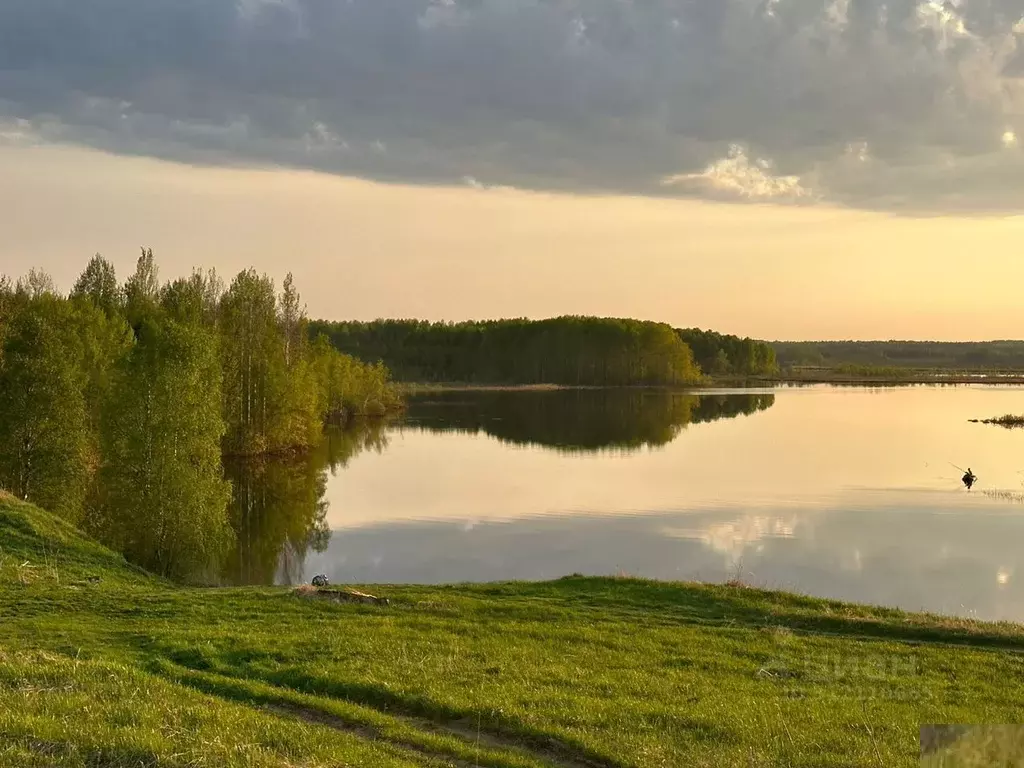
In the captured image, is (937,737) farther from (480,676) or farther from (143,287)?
(143,287)

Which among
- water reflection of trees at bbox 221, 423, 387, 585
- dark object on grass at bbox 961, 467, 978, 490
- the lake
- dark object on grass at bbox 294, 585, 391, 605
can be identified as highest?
dark object on grass at bbox 294, 585, 391, 605

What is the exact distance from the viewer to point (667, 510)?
4234cm

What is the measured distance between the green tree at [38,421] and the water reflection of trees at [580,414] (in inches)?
1647

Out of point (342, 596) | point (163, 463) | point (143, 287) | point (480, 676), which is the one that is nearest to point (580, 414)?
point (143, 287)

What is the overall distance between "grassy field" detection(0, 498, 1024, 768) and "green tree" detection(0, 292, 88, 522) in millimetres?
14261

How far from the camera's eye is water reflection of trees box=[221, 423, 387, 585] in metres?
32.3

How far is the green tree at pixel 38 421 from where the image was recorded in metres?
34.8

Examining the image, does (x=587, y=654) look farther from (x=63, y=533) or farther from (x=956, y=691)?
(x=63, y=533)

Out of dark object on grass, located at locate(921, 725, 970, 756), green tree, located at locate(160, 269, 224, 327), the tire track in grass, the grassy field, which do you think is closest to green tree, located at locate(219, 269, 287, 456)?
green tree, located at locate(160, 269, 224, 327)

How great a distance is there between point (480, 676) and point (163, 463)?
73.7 ft

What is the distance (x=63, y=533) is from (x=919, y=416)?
92.2 m

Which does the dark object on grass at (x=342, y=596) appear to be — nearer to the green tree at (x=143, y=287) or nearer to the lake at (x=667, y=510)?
the lake at (x=667, y=510)

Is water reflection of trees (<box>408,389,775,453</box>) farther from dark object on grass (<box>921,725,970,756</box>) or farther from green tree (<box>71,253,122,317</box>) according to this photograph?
dark object on grass (<box>921,725,970,756</box>)

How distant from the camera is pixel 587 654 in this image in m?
15.5
